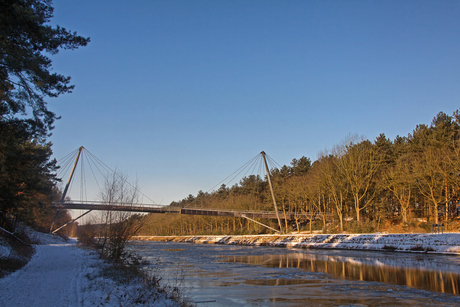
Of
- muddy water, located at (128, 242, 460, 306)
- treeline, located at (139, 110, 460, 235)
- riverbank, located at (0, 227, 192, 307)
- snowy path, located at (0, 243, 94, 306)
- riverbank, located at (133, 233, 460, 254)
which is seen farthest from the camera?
treeline, located at (139, 110, 460, 235)

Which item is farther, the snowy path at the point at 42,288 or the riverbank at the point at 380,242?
the riverbank at the point at 380,242

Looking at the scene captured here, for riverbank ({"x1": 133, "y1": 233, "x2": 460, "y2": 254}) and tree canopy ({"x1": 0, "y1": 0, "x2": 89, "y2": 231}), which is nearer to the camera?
tree canopy ({"x1": 0, "y1": 0, "x2": 89, "y2": 231})

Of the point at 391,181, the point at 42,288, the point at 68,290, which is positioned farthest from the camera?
the point at 391,181

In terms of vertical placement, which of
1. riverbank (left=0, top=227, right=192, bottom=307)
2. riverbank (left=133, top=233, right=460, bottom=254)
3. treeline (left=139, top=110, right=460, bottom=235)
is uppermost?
treeline (left=139, top=110, right=460, bottom=235)

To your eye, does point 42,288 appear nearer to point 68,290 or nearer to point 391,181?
point 68,290

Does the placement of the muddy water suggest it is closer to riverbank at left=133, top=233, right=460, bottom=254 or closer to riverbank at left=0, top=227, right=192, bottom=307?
riverbank at left=0, top=227, right=192, bottom=307

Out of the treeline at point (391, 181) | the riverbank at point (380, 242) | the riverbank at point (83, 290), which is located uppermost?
the treeline at point (391, 181)

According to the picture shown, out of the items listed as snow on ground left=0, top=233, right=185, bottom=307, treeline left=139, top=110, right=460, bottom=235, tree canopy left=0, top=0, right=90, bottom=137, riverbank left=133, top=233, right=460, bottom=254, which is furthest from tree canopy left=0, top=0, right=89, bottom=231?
treeline left=139, top=110, right=460, bottom=235

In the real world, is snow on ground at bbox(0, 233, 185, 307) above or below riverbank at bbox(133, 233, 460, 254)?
above

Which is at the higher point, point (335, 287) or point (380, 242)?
point (335, 287)

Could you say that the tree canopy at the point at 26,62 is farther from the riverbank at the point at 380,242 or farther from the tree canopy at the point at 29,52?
the riverbank at the point at 380,242

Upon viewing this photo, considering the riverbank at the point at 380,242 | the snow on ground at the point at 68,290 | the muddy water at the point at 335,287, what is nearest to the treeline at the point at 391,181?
the riverbank at the point at 380,242

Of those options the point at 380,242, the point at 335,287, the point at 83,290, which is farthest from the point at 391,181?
the point at 83,290

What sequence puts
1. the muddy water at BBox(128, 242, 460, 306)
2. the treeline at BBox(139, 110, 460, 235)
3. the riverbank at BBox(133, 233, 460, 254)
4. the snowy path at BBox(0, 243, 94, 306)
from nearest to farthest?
1. the snowy path at BBox(0, 243, 94, 306)
2. the muddy water at BBox(128, 242, 460, 306)
3. the riverbank at BBox(133, 233, 460, 254)
4. the treeline at BBox(139, 110, 460, 235)
